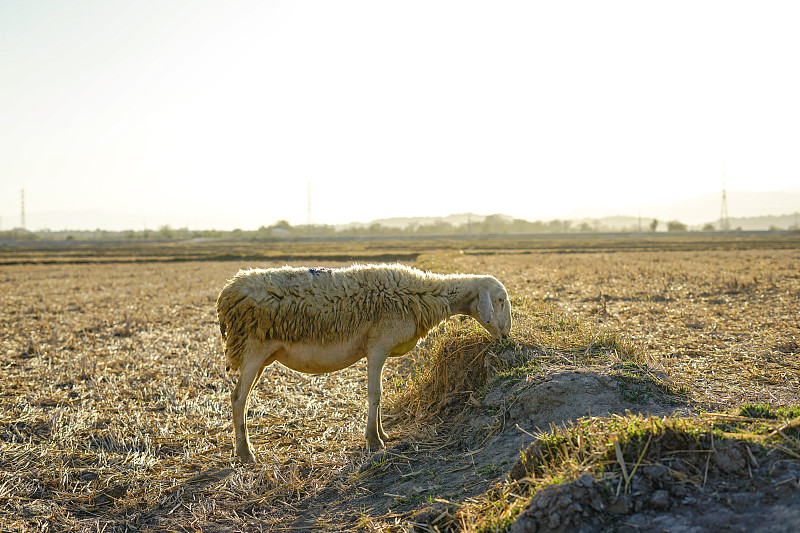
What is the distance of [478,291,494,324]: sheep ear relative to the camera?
24.8 feet

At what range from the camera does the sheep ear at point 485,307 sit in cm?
757

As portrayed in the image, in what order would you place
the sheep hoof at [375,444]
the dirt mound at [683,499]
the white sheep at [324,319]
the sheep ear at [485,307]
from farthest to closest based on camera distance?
the sheep ear at [485,307] → the white sheep at [324,319] → the sheep hoof at [375,444] → the dirt mound at [683,499]

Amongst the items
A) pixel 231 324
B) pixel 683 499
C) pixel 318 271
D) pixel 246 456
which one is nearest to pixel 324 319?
pixel 318 271

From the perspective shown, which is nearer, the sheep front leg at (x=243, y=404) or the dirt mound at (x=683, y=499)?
the dirt mound at (x=683, y=499)

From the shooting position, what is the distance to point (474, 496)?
16.1ft

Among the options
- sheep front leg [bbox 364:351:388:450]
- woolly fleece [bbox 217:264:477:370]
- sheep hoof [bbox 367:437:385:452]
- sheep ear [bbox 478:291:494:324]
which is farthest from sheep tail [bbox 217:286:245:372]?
sheep ear [bbox 478:291:494:324]

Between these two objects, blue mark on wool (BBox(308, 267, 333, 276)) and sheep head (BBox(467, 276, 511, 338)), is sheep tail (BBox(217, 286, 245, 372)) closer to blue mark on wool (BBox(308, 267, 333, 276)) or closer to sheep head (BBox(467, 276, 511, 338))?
blue mark on wool (BBox(308, 267, 333, 276))

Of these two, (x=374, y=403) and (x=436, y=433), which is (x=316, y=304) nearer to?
(x=374, y=403)

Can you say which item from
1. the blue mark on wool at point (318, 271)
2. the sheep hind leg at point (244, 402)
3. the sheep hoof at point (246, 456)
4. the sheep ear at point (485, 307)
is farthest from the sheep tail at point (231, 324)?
the sheep ear at point (485, 307)

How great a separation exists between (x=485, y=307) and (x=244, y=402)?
11.2ft

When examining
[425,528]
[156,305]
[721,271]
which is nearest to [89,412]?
[425,528]

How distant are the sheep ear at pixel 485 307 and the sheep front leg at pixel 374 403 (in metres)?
1.50

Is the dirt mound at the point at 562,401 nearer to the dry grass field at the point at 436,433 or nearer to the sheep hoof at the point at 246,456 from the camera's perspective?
the dry grass field at the point at 436,433

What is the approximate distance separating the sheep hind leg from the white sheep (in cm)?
1
